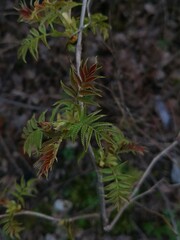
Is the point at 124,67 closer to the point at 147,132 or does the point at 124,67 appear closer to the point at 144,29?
the point at 144,29

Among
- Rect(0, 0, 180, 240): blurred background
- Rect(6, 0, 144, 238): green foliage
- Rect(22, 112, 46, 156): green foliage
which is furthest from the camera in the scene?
Rect(0, 0, 180, 240): blurred background

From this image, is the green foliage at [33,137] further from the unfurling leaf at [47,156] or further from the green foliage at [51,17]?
the green foliage at [51,17]

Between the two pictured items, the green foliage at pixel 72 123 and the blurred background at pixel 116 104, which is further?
the blurred background at pixel 116 104

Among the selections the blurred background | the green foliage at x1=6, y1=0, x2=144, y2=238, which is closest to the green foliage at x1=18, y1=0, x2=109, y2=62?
the green foliage at x1=6, y1=0, x2=144, y2=238

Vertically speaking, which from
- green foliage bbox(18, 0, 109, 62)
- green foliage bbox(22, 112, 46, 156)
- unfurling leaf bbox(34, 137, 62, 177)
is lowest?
unfurling leaf bbox(34, 137, 62, 177)

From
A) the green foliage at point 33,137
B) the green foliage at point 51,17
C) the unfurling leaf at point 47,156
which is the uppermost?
the green foliage at point 51,17

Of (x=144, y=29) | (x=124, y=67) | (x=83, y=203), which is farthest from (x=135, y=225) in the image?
(x=144, y=29)

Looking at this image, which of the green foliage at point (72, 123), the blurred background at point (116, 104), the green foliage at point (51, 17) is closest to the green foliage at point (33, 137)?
the green foliage at point (72, 123)

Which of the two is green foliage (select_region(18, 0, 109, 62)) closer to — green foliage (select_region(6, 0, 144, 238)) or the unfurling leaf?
green foliage (select_region(6, 0, 144, 238))
